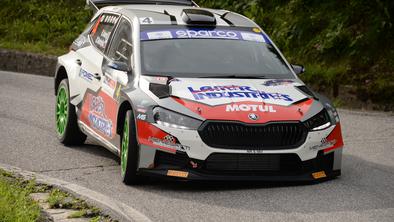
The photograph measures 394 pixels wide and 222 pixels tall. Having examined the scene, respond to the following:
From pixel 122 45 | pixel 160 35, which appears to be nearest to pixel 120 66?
pixel 160 35

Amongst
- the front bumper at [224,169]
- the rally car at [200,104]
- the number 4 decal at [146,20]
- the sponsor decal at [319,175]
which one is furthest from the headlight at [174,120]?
the number 4 decal at [146,20]

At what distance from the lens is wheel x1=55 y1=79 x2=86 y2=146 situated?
39.7 ft

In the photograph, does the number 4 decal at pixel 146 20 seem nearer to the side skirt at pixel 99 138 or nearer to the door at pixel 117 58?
the door at pixel 117 58

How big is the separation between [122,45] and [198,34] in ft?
2.61

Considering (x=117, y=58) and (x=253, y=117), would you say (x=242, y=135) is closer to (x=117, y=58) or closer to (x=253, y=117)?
(x=253, y=117)

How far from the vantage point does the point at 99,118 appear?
36.4 ft

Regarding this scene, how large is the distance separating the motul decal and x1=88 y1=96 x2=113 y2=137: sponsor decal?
4.14ft

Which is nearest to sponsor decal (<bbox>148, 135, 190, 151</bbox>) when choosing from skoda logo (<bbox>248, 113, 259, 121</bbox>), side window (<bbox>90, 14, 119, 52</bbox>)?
skoda logo (<bbox>248, 113, 259, 121</bbox>)

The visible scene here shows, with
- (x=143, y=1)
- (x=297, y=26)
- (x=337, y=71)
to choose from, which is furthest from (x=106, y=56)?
(x=297, y=26)

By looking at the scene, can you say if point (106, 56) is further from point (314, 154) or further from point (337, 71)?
point (337, 71)

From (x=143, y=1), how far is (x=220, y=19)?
11.5ft

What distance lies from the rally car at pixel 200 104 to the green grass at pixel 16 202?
979 millimetres

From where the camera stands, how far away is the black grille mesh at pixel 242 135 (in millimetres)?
9500

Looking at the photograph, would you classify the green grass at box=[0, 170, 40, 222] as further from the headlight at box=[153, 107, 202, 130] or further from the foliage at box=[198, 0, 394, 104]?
the foliage at box=[198, 0, 394, 104]
